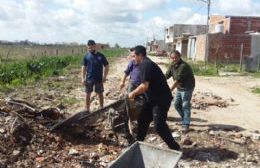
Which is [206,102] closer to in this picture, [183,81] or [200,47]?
[183,81]

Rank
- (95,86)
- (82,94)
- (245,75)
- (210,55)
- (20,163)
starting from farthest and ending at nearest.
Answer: (210,55) < (245,75) < (82,94) < (95,86) < (20,163)

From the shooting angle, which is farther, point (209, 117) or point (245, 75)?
point (245, 75)

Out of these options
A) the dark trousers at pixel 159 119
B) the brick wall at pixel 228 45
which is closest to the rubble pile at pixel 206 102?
the dark trousers at pixel 159 119

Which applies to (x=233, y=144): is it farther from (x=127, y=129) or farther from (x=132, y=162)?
(x=132, y=162)

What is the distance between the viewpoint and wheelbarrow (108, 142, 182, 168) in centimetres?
636

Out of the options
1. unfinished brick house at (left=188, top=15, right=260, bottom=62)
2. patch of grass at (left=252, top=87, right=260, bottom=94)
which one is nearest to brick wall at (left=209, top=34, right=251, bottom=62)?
unfinished brick house at (left=188, top=15, right=260, bottom=62)

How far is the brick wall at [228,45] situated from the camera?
41.9 meters

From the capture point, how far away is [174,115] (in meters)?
12.2

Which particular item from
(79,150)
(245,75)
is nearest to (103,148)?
(79,150)

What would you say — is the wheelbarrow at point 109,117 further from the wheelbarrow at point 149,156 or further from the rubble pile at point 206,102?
the rubble pile at point 206,102

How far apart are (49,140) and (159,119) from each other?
2.10 m

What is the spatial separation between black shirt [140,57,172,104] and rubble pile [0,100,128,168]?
51.0 inches

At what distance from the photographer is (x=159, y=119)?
7664mm

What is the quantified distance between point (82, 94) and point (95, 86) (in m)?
5.61
